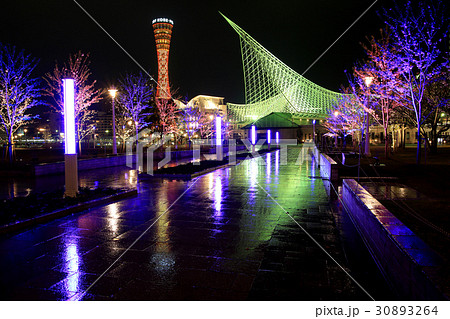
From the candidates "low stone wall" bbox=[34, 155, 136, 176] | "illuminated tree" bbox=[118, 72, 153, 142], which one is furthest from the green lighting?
"low stone wall" bbox=[34, 155, 136, 176]

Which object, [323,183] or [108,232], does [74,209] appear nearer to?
[108,232]

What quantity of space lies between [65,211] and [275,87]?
81.5m

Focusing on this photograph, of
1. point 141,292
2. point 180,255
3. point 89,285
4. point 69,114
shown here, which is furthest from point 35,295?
point 69,114

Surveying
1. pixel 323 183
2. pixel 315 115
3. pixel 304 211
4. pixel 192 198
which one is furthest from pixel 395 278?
pixel 315 115

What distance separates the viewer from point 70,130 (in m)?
8.70

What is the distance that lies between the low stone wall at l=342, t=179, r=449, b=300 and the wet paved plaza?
0.48m

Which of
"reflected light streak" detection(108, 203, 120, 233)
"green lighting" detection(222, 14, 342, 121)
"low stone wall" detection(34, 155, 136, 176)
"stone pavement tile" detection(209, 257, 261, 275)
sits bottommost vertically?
"stone pavement tile" detection(209, 257, 261, 275)

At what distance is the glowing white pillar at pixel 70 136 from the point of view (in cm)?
861

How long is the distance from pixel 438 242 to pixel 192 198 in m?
6.21

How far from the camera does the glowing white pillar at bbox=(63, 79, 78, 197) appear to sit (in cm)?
861

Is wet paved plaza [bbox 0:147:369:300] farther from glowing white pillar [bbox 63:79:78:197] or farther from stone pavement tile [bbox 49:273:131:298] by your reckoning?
glowing white pillar [bbox 63:79:78:197]

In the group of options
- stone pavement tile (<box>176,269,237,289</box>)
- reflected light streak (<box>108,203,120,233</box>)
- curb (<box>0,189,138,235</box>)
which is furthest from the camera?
reflected light streak (<box>108,203,120,233</box>)

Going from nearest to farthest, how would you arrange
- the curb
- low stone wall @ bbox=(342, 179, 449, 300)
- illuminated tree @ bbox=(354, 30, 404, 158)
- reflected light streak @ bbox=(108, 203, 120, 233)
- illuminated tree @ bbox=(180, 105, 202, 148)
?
low stone wall @ bbox=(342, 179, 449, 300), the curb, reflected light streak @ bbox=(108, 203, 120, 233), illuminated tree @ bbox=(354, 30, 404, 158), illuminated tree @ bbox=(180, 105, 202, 148)

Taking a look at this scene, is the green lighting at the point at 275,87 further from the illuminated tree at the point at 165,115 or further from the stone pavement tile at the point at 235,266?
the stone pavement tile at the point at 235,266
